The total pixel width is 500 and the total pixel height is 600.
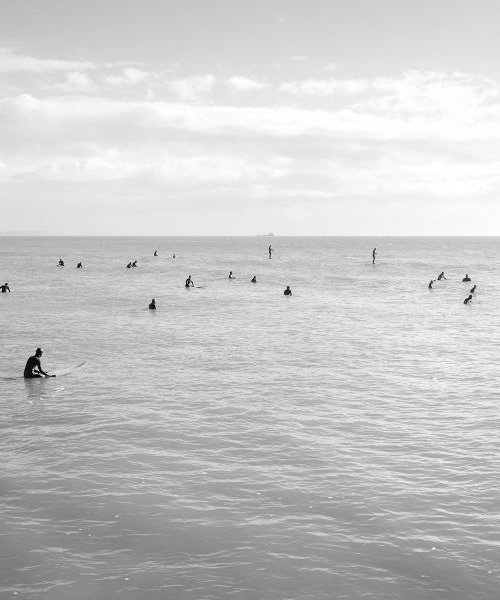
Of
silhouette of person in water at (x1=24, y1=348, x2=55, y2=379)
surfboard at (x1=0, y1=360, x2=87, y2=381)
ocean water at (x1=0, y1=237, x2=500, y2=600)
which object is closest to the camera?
ocean water at (x1=0, y1=237, x2=500, y2=600)

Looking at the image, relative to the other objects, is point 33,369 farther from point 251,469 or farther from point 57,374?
point 251,469

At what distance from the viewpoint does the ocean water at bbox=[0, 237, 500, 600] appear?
1116cm

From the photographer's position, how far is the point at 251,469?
1582 cm

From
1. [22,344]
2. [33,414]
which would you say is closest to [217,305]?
[22,344]

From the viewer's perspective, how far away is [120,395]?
23188 mm

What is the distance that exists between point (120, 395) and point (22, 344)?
13559 millimetres

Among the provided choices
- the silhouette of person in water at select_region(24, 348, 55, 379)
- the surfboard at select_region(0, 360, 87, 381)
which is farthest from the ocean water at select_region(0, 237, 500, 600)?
the silhouette of person in water at select_region(24, 348, 55, 379)

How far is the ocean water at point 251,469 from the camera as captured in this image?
11.2m

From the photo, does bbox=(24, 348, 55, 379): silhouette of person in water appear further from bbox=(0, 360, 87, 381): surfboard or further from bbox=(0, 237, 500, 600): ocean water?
bbox=(0, 237, 500, 600): ocean water

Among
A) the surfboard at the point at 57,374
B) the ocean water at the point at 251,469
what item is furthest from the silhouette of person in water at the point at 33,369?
the ocean water at the point at 251,469

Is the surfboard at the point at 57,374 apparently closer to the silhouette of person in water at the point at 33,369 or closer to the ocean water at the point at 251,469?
the silhouette of person in water at the point at 33,369

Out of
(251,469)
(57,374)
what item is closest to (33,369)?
(57,374)

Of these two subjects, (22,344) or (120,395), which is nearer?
(120,395)

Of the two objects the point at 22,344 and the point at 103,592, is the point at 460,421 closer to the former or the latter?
the point at 103,592
